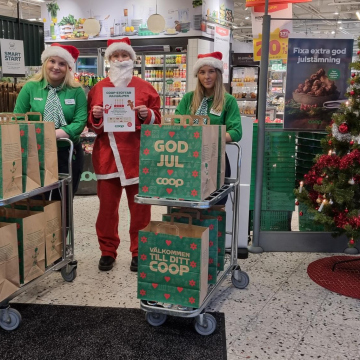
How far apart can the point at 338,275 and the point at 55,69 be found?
2.61m

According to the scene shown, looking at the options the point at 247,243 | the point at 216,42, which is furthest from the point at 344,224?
the point at 216,42

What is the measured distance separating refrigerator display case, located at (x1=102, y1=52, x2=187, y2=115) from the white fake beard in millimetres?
6245

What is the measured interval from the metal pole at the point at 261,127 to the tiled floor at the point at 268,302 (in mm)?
193

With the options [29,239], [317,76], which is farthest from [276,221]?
[29,239]

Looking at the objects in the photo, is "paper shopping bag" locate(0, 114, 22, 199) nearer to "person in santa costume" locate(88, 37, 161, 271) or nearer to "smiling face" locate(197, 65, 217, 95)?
"person in santa costume" locate(88, 37, 161, 271)

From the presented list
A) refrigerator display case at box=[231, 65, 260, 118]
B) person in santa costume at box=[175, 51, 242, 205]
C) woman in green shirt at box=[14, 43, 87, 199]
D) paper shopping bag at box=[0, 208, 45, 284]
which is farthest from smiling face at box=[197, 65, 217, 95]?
refrigerator display case at box=[231, 65, 260, 118]

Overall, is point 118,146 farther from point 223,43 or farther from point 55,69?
point 223,43

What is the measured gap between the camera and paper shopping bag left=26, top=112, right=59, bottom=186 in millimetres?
2783

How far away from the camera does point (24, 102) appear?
10.5 feet

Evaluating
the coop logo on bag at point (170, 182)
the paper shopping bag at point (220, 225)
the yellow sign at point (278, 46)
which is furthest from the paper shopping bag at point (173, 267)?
the yellow sign at point (278, 46)

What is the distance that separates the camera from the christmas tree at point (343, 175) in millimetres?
3182

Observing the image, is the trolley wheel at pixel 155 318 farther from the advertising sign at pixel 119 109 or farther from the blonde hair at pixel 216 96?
the blonde hair at pixel 216 96

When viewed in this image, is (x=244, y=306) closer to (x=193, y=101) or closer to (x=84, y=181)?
(x=193, y=101)

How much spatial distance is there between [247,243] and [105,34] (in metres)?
7.95
